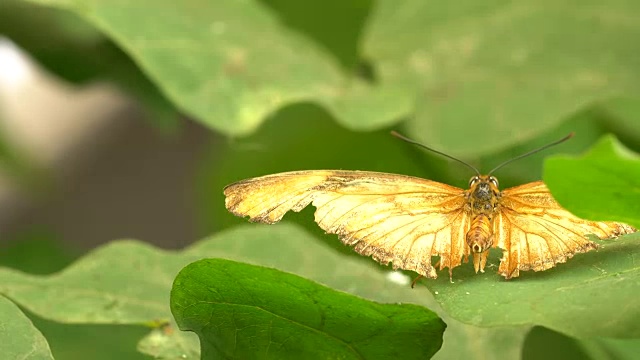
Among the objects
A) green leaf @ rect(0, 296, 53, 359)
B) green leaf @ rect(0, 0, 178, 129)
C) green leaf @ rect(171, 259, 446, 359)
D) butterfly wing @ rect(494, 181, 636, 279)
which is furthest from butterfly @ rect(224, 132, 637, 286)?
green leaf @ rect(0, 0, 178, 129)

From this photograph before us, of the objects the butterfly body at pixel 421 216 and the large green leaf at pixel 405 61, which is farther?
the large green leaf at pixel 405 61

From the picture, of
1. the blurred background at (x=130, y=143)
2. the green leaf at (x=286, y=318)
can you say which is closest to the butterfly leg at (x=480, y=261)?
the green leaf at (x=286, y=318)

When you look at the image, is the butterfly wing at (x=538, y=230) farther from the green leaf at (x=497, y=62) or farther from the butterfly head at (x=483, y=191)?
the green leaf at (x=497, y=62)

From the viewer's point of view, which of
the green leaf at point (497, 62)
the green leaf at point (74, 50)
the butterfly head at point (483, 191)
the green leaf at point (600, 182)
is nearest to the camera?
the green leaf at point (600, 182)

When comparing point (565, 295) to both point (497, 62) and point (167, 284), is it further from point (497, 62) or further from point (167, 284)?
point (497, 62)

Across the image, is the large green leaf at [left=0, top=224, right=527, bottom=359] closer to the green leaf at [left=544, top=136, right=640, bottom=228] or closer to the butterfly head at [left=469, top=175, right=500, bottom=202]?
the butterfly head at [left=469, top=175, right=500, bottom=202]

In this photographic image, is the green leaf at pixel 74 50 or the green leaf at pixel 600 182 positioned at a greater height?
the green leaf at pixel 74 50

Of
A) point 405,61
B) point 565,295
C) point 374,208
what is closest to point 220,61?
point 405,61
